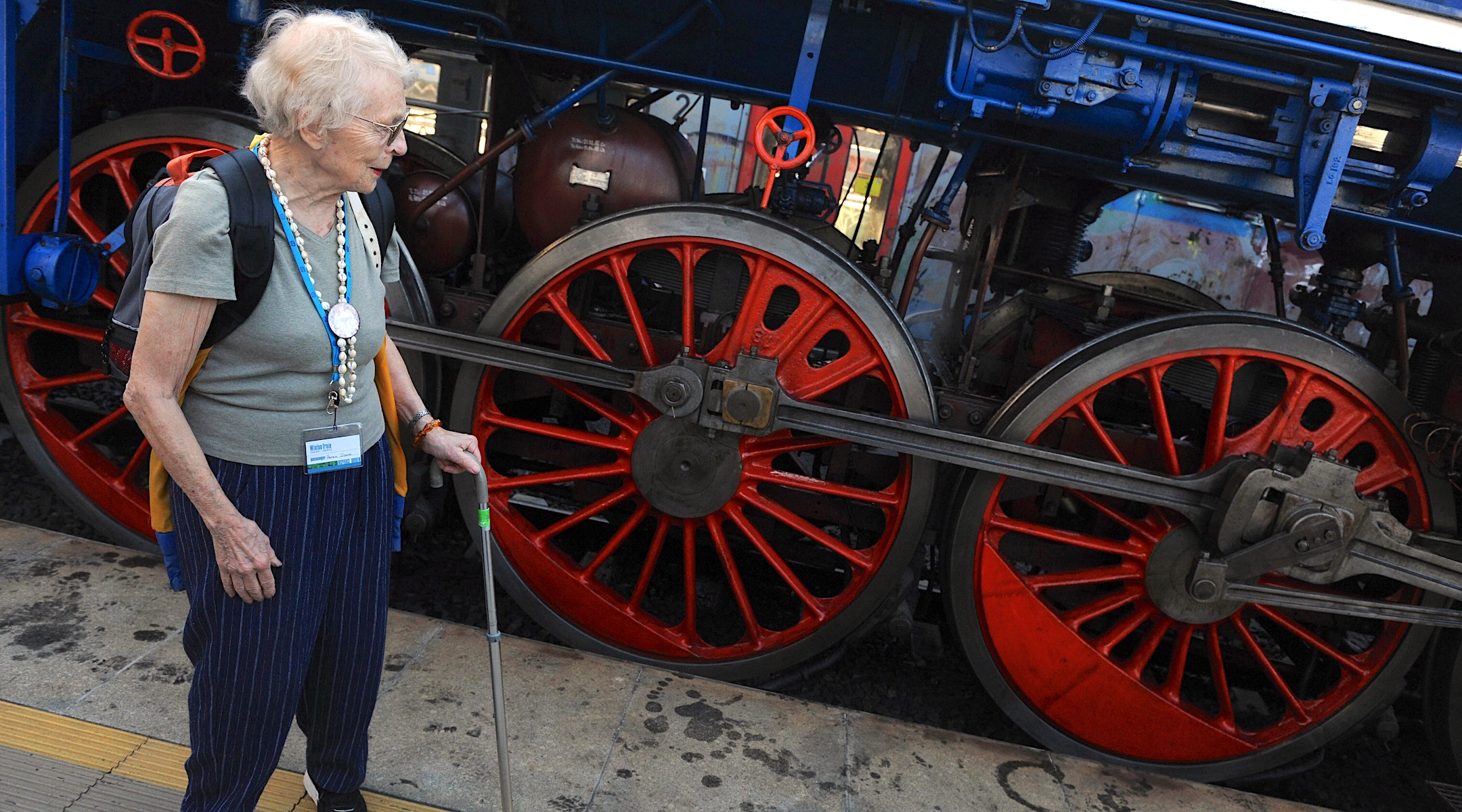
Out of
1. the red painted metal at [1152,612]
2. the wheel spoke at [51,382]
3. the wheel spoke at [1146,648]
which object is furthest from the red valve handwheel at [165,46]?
the wheel spoke at [1146,648]

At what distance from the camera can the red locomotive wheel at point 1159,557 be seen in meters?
2.81

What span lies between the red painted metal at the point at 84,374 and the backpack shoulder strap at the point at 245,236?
1.98 m

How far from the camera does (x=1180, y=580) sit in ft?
9.29

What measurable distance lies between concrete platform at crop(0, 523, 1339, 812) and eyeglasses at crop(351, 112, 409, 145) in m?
1.56

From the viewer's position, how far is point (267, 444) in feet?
5.41

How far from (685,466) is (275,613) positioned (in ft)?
4.70

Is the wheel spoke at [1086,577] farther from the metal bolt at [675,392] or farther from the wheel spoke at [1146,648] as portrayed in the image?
the metal bolt at [675,392]

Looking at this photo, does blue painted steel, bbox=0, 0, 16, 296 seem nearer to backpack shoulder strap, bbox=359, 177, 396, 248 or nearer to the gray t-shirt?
backpack shoulder strap, bbox=359, 177, 396, 248

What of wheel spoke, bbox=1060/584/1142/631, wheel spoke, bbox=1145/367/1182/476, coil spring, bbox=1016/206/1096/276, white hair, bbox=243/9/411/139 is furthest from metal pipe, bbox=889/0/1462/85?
white hair, bbox=243/9/411/139

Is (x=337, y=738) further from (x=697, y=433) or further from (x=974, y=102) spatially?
(x=974, y=102)

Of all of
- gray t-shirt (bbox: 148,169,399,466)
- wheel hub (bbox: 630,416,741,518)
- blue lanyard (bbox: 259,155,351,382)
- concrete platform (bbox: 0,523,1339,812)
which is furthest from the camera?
wheel hub (bbox: 630,416,741,518)

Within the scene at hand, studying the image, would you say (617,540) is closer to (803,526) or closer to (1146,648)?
(803,526)

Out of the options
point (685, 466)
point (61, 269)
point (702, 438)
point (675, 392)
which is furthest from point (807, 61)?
point (61, 269)

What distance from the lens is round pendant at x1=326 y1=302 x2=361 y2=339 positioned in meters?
1.63
